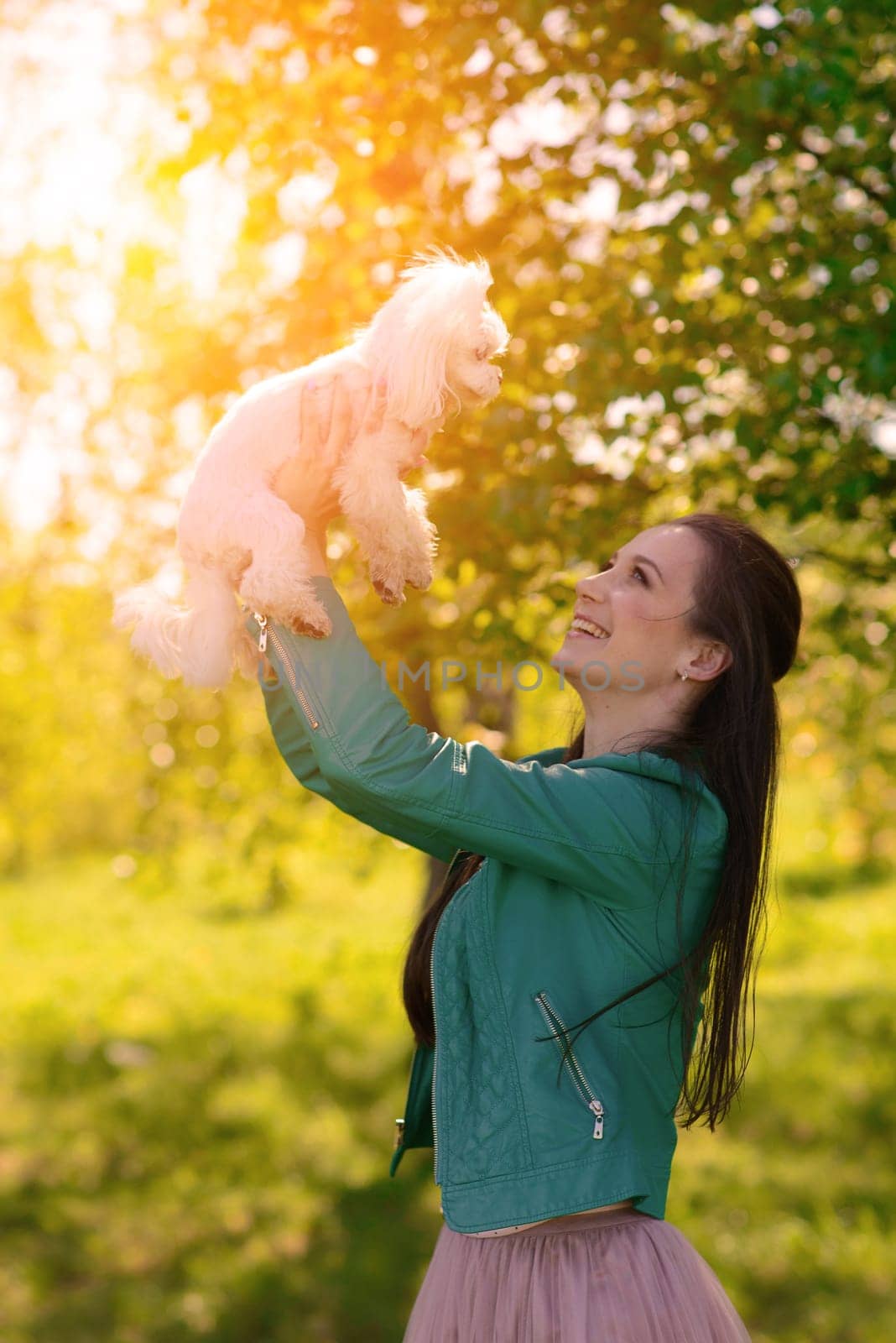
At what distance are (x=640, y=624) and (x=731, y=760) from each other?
0.92 feet

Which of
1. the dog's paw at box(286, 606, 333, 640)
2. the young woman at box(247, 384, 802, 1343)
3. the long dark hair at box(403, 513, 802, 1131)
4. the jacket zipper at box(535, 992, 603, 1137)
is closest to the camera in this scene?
the dog's paw at box(286, 606, 333, 640)

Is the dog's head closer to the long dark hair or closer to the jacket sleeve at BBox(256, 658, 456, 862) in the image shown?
the jacket sleeve at BBox(256, 658, 456, 862)

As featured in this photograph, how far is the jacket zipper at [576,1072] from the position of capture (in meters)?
1.97

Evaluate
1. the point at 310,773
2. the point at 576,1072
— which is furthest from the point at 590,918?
the point at 310,773

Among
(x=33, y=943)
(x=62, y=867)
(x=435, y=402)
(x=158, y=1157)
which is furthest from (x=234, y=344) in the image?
(x=62, y=867)

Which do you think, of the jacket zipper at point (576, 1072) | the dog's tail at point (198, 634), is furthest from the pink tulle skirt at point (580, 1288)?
the dog's tail at point (198, 634)

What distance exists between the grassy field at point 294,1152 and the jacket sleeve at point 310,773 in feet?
4.91

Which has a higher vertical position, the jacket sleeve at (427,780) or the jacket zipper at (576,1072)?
the jacket sleeve at (427,780)

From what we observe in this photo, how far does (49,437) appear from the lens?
7809 millimetres

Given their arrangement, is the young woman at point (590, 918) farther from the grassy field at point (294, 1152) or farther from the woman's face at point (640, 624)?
the grassy field at point (294, 1152)

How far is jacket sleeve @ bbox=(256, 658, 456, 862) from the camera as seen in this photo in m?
1.79

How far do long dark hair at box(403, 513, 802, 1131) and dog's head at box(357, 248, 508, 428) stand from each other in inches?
23.3

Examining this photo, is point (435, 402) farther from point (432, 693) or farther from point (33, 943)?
point (33, 943)

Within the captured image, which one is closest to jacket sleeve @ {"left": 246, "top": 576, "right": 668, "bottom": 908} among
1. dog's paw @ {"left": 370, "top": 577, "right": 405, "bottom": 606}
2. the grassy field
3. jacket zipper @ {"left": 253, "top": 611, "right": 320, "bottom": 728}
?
jacket zipper @ {"left": 253, "top": 611, "right": 320, "bottom": 728}
